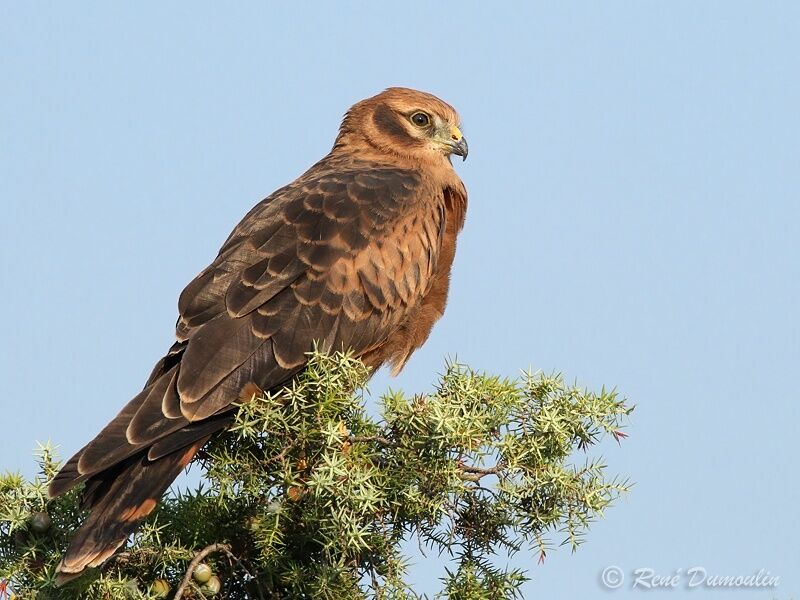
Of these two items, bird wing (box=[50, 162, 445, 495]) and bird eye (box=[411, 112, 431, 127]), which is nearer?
bird wing (box=[50, 162, 445, 495])

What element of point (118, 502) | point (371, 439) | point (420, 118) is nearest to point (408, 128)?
point (420, 118)

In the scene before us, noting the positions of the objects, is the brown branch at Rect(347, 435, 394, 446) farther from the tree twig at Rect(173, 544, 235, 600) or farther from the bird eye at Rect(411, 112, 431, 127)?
the bird eye at Rect(411, 112, 431, 127)

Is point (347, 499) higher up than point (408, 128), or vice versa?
point (408, 128)

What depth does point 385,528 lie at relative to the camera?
14.0 feet

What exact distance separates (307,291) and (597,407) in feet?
6.29

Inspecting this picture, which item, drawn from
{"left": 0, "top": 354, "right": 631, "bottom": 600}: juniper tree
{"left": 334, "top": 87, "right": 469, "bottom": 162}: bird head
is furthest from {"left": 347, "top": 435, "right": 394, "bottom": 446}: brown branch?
{"left": 334, "top": 87, "right": 469, "bottom": 162}: bird head

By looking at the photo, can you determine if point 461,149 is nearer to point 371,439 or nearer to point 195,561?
point 371,439

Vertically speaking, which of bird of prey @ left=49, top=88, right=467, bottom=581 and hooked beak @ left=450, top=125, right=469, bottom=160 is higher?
hooked beak @ left=450, top=125, right=469, bottom=160

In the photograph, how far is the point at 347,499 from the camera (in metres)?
4.00

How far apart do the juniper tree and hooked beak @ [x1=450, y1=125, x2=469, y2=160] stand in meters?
3.32

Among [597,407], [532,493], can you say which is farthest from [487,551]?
[597,407]

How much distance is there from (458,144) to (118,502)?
157 inches

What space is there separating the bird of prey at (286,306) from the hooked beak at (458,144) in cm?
1

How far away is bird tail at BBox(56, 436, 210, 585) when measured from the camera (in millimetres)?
4168
